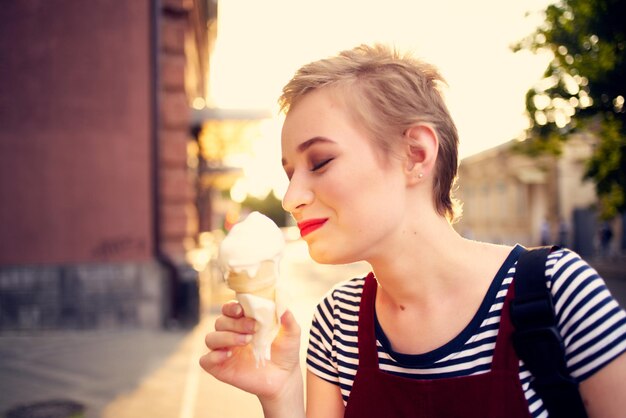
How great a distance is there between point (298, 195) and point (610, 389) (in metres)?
1.04

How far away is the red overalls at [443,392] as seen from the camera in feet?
4.72

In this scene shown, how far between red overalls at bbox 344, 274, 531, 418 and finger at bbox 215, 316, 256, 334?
0.39 meters

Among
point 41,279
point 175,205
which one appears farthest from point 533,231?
point 41,279

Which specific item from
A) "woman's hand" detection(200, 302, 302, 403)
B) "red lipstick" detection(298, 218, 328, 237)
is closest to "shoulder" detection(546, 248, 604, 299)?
"red lipstick" detection(298, 218, 328, 237)

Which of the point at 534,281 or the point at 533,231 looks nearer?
the point at 534,281

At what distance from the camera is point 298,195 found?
5.09 feet

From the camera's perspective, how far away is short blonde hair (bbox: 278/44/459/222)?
1556 millimetres

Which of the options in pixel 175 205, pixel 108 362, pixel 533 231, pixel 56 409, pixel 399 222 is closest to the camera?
pixel 399 222

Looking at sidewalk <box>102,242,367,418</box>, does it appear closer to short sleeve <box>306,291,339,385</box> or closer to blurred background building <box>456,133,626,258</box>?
short sleeve <box>306,291,339,385</box>

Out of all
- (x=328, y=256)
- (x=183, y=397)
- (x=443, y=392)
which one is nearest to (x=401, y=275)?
(x=328, y=256)

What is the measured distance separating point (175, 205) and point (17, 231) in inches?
101

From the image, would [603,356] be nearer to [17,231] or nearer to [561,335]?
[561,335]

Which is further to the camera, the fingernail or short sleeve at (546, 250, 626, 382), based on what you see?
the fingernail

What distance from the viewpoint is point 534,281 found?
1.48 meters
